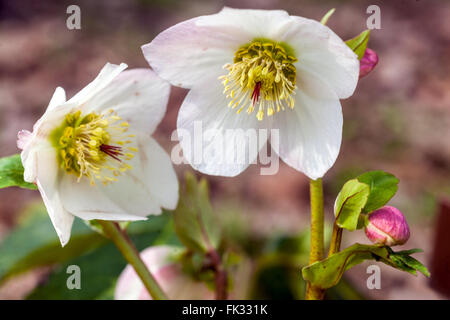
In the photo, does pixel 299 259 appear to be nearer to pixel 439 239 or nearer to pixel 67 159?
pixel 439 239

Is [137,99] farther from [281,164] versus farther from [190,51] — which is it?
[281,164]

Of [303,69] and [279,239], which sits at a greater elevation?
[303,69]

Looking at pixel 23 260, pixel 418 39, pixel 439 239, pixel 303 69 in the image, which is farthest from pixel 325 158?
pixel 418 39

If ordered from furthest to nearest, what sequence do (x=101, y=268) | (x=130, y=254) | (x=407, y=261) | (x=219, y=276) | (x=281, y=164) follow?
(x=281, y=164)
(x=101, y=268)
(x=219, y=276)
(x=130, y=254)
(x=407, y=261)

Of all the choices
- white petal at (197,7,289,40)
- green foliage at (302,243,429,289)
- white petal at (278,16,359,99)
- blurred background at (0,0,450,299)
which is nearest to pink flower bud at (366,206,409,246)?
green foliage at (302,243,429,289)

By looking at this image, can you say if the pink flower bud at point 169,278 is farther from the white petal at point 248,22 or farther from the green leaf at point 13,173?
the white petal at point 248,22

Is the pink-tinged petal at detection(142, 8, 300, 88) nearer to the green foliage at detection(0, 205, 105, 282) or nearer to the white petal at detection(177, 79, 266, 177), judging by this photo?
the white petal at detection(177, 79, 266, 177)

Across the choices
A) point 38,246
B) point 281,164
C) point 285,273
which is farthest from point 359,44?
point 281,164
